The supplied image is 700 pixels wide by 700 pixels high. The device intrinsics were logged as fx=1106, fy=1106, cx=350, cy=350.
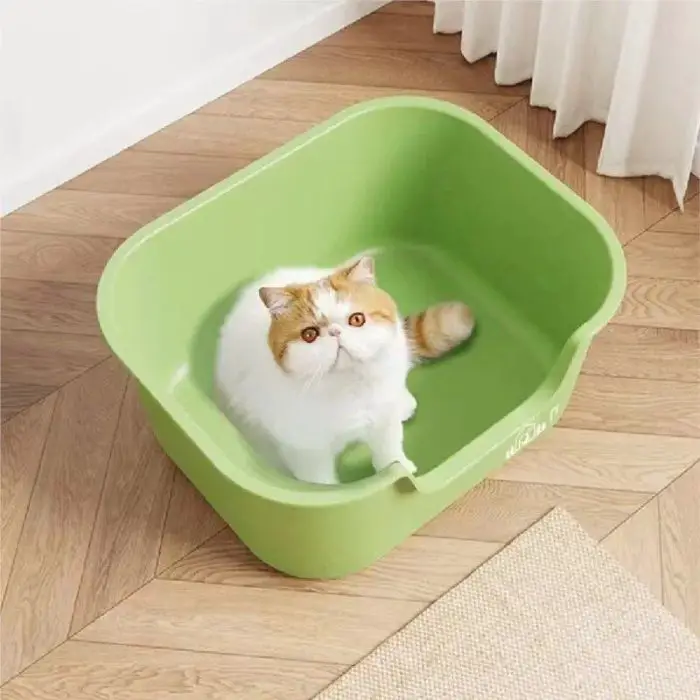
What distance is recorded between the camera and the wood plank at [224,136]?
1884mm

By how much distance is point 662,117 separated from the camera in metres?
1.74

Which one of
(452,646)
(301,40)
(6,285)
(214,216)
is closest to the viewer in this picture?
(452,646)

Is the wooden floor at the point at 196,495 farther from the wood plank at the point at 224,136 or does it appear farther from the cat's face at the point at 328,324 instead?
the cat's face at the point at 328,324

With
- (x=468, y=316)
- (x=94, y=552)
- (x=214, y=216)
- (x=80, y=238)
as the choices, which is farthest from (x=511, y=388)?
(x=80, y=238)

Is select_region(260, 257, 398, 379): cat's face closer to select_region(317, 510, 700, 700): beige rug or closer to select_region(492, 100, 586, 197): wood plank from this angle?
select_region(317, 510, 700, 700): beige rug

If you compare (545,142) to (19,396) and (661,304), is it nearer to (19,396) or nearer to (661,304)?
(661,304)

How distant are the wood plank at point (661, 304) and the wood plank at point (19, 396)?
86 centimetres

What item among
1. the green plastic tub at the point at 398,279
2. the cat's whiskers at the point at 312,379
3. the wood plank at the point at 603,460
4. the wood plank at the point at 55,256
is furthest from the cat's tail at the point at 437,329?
the wood plank at the point at 55,256

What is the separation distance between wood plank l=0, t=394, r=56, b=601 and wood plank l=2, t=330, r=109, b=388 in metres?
0.04

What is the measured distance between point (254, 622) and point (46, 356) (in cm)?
53

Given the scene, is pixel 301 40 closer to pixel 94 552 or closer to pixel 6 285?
pixel 6 285

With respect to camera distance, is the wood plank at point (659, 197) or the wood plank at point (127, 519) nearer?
the wood plank at point (127, 519)

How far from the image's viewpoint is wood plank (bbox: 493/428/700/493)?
1.51 m

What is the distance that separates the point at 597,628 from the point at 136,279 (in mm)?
744
